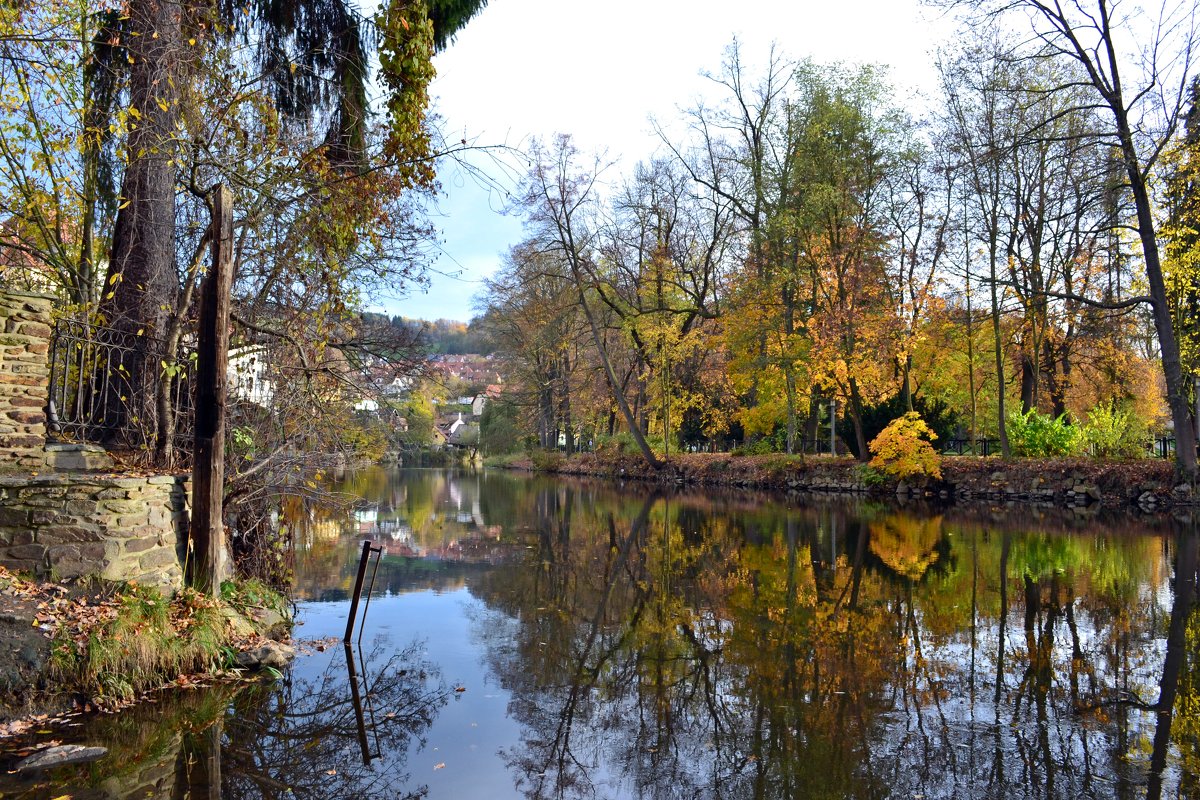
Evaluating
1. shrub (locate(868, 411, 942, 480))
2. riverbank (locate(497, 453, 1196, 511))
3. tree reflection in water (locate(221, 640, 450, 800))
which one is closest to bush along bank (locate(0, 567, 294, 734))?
tree reflection in water (locate(221, 640, 450, 800))

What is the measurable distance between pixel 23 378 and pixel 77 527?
1820 millimetres

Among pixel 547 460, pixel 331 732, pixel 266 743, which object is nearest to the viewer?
pixel 266 743

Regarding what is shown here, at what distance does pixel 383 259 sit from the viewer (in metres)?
9.88

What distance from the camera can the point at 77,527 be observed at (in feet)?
21.0

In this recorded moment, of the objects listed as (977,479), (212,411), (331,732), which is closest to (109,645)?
(331,732)

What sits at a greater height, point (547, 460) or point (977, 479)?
point (977, 479)

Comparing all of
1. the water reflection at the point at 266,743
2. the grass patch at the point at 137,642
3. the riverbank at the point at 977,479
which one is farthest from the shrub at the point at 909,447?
the grass patch at the point at 137,642

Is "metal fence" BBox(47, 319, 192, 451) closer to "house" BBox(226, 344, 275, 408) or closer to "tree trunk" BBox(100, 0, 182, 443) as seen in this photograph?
"tree trunk" BBox(100, 0, 182, 443)

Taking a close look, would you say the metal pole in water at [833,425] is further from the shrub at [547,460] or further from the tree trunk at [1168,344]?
the shrub at [547,460]

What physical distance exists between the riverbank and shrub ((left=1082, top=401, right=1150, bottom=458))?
0.94 meters

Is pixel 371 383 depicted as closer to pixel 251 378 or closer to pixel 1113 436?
pixel 251 378

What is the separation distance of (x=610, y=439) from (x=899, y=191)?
19.4 m

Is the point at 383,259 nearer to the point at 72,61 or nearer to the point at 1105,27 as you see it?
the point at 72,61

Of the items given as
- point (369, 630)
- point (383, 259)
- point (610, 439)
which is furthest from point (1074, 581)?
point (610, 439)
